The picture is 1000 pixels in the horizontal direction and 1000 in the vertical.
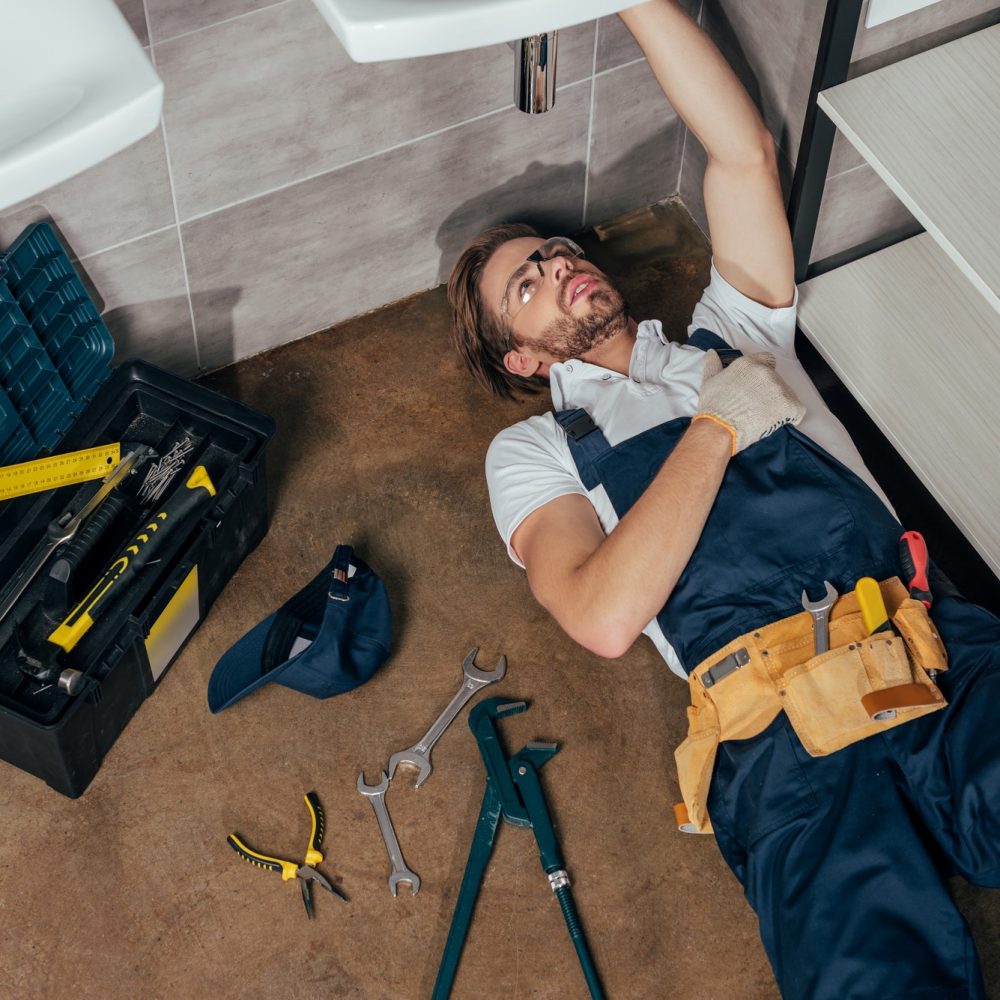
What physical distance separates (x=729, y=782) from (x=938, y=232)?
826 millimetres

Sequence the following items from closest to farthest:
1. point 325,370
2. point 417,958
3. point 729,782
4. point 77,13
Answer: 1. point 77,13
2. point 729,782
3. point 417,958
4. point 325,370

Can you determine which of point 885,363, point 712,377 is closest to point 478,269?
point 712,377

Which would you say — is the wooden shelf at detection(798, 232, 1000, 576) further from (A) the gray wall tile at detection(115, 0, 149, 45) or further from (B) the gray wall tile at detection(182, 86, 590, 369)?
(A) the gray wall tile at detection(115, 0, 149, 45)

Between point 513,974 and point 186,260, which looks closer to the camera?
point 513,974

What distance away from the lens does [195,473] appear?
2.10 metres

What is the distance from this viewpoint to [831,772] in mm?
1812

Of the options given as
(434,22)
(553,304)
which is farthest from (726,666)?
(434,22)

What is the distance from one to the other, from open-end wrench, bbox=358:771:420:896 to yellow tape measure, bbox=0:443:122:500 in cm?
65

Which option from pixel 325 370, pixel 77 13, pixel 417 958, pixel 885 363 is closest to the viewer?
pixel 77 13

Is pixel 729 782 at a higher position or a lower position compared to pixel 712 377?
lower

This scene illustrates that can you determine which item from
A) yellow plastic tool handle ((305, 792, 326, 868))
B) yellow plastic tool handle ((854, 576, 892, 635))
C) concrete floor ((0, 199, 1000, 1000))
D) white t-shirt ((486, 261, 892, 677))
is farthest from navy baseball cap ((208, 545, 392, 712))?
yellow plastic tool handle ((854, 576, 892, 635))

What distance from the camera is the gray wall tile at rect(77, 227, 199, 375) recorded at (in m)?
2.22

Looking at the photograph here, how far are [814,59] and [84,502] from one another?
4.46 feet

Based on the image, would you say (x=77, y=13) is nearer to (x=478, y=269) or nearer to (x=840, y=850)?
(x=478, y=269)
